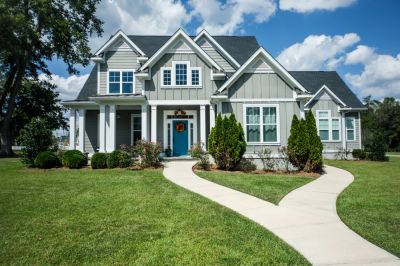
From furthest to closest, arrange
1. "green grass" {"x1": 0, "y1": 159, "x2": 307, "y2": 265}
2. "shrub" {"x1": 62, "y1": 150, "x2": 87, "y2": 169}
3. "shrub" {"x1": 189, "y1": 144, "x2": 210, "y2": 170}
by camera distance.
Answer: "shrub" {"x1": 62, "y1": 150, "x2": 87, "y2": 169}
"shrub" {"x1": 189, "y1": 144, "x2": 210, "y2": 170}
"green grass" {"x1": 0, "y1": 159, "x2": 307, "y2": 265}

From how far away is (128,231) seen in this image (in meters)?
4.89

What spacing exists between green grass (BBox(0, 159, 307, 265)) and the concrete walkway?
38 centimetres

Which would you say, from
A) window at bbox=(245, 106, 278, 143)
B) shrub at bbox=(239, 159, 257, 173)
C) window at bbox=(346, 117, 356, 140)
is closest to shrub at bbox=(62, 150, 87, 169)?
shrub at bbox=(239, 159, 257, 173)

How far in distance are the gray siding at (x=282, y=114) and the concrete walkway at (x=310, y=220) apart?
4428 millimetres

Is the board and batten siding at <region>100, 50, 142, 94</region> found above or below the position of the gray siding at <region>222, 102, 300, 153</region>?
above

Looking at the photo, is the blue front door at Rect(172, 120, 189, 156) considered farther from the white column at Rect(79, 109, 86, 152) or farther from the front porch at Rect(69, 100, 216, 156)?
the white column at Rect(79, 109, 86, 152)

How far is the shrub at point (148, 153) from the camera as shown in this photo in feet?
44.4

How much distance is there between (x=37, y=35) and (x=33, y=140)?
13.7m

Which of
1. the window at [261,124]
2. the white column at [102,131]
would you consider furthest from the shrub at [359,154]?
the white column at [102,131]

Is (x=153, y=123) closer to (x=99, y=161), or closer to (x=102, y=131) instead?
(x=102, y=131)

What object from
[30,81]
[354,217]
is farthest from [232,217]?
[30,81]

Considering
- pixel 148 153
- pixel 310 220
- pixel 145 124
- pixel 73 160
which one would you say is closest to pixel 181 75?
pixel 145 124

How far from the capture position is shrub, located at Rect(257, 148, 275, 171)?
1385 centimetres

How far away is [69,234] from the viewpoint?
15.5 feet
